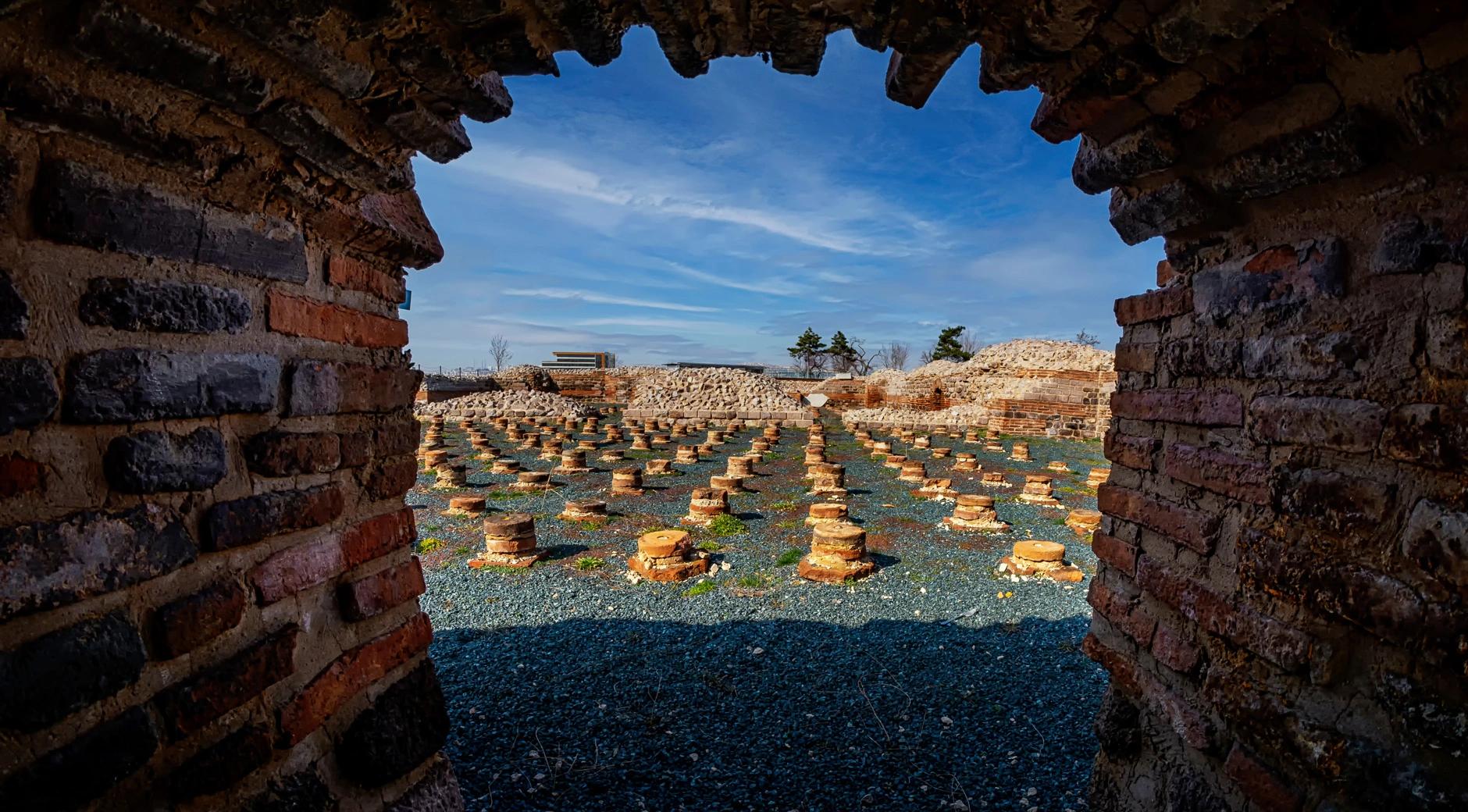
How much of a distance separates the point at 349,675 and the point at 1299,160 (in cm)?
280

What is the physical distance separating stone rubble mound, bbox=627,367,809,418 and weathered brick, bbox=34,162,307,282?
24.8 m

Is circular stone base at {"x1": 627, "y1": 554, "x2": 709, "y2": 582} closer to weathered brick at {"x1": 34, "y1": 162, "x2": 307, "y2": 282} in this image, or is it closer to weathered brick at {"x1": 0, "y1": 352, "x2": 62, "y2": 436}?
weathered brick at {"x1": 34, "y1": 162, "x2": 307, "y2": 282}

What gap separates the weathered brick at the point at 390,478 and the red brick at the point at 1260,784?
249cm

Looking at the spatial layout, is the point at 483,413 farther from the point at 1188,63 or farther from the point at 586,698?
the point at 1188,63

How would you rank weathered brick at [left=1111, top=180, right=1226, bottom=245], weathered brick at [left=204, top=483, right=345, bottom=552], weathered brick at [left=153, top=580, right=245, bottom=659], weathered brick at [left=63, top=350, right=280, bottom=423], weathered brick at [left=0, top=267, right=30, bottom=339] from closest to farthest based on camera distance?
weathered brick at [left=0, top=267, right=30, bottom=339]
weathered brick at [left=63, top=350, right=280, bottom=423]
weathered brick at [left=153, top=580, right=245, bottom=659]
weathered brick at [left=204, top=483, right=345, bottom=552]
weathered brick at [left=1111, top=180, right=1226, bottom=245]

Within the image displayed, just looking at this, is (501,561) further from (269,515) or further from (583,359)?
(583,359)

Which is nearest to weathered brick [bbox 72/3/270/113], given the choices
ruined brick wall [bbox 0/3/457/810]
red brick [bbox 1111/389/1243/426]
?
ruined brick wall [bbox 0/3/457/810]

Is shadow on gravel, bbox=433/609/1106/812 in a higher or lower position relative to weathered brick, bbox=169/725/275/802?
lower

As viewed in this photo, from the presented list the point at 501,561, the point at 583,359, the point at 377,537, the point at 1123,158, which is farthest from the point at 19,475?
the point at 583,359

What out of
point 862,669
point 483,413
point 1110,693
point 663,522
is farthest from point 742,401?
point 1110,693

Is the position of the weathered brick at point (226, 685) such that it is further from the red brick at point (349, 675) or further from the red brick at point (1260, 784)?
the red brick at point (1260, 784)

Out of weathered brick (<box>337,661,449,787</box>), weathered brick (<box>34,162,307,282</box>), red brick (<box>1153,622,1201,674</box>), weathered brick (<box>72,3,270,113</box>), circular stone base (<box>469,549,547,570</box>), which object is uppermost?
weathered brick (<box>72,3,270,113</box>)

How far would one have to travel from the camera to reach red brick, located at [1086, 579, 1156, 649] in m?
2.34

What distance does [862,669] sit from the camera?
4.76 meters
